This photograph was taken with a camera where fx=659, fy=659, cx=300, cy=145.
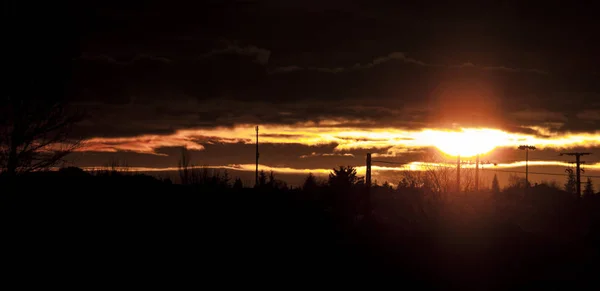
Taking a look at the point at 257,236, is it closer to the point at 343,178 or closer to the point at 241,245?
the point at 241,245

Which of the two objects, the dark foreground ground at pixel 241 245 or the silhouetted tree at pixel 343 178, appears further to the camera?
the silhouetted tree at pixel 343 178

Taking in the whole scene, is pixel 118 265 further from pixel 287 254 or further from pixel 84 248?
pixel 287 254

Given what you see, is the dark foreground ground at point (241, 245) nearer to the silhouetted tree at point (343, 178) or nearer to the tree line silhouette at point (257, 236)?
the tree line silhouette at point (257, 236)

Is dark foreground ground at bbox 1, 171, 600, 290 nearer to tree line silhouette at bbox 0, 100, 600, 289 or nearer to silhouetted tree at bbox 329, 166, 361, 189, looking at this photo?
tree line silhouette at bbox 0, 100, 600, 289

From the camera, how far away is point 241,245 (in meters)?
25.1

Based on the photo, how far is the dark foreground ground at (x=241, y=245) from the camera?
21.7 meters

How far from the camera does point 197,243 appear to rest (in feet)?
79.5

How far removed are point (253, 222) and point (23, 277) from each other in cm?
965

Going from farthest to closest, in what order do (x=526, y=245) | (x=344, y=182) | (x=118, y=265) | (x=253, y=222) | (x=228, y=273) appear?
(x=344, y=182), (x=526, y=245), (x=253, y=222), (x=228, y=273), (x=118, y=265)

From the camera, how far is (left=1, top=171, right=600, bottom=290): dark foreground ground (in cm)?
2169

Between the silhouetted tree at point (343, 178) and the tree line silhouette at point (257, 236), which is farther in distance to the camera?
the silhouetted tree at point (343, 178)

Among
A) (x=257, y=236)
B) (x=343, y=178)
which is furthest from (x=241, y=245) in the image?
(x=343, y=178)

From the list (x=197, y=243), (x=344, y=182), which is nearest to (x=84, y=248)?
(x=197, y=243)

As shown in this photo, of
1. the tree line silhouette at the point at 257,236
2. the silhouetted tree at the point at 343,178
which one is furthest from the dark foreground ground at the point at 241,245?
the silhouetted tree at the point at 343,178
